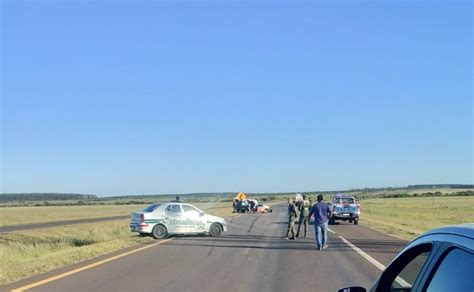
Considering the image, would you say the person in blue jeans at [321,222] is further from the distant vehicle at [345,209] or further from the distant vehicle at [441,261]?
the distant vehicle at [345,209]

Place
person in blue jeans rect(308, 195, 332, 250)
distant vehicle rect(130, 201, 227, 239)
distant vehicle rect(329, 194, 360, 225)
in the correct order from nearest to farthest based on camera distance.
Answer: person in blue jeans rect(308, 195, 332, 250) → distant vehicle rect(130, 201, 227, 239) → distant vehicle rect(329, 194, 360, 225)

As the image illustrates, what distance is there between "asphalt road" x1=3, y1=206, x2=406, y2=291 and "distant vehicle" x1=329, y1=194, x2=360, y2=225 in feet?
52.8

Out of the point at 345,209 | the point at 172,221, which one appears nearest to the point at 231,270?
the point at 172,221

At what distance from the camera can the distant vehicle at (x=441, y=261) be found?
2869 mm

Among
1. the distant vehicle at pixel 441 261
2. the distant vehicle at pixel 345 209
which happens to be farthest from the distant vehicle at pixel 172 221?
the distant vehicle at pixel 441 261

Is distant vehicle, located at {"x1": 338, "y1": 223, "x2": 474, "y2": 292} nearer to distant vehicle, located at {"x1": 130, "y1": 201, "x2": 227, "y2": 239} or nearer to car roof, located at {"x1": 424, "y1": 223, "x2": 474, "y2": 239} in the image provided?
car roof, located at {"x1": 424, "y1": 223, "x2": 474, "y2": 239}

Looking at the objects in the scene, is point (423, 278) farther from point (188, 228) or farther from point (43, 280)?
point (188, 228)

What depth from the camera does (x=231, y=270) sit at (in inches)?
520

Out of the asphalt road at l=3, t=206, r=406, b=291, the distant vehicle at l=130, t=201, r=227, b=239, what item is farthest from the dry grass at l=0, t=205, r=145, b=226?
the asphalt road at l=3, t=206, r=406, b=291

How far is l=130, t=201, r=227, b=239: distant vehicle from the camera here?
79.2ft

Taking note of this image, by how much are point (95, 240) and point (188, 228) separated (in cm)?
388

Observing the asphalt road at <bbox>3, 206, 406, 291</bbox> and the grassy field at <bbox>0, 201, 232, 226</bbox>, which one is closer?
the asphalt road at <bbox>3, 206, 406, 291</bbox>

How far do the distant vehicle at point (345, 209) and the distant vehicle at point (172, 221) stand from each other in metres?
12.5

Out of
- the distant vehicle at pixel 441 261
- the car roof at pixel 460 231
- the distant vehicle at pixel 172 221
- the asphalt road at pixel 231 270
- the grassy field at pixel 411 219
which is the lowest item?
the grassy field at pixel 411 219
